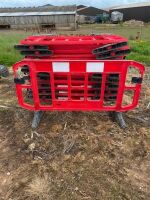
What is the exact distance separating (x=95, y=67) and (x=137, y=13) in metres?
41.8

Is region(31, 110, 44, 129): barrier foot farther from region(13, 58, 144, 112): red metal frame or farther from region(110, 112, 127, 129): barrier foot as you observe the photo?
region(110, 112, 127, 129): barrier foot

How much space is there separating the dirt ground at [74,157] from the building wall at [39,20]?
27.3 meters

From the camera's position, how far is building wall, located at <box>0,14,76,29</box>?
30469 mm

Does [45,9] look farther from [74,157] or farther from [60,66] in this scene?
[74,157]

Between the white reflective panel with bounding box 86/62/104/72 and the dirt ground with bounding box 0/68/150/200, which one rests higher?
the white reflective panel with bounding box 86/62/104/72

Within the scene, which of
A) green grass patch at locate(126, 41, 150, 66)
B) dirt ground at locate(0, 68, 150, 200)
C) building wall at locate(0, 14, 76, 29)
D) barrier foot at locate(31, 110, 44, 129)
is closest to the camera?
dirt ground at locate(0, 68, 150, 200)

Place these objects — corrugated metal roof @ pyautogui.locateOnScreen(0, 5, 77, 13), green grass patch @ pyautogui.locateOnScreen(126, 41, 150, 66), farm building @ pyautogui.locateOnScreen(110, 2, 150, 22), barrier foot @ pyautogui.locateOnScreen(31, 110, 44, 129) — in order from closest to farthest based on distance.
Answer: barrier foot @ pyautogui.locateOnScreen(31, 110, 44, 129) < green grass patch @ pyautogui.locateOnScreen(126, 41, 150, 66) < corrugated metal roof @ pyautogui.locateOnScreen(0, 5, 77, 13) < farm building @ pyautogui.locateOnScreen(110, 2, 150, 22)

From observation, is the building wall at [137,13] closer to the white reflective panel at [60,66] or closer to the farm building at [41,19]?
the farm building at [41,19]

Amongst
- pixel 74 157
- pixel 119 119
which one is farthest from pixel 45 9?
pixel 74 157

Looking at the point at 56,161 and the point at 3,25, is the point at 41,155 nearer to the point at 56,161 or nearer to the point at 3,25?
the point at 56,161

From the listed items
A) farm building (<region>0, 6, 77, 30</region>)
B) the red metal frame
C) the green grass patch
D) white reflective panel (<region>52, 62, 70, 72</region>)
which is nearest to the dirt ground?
the red metal frame

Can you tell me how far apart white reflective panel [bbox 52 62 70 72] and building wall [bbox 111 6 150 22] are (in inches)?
1593

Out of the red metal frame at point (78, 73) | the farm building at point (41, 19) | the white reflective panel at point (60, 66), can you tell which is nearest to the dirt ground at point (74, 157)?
the red metal frame at point (78, 73)

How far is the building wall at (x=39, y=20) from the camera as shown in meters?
30.5
